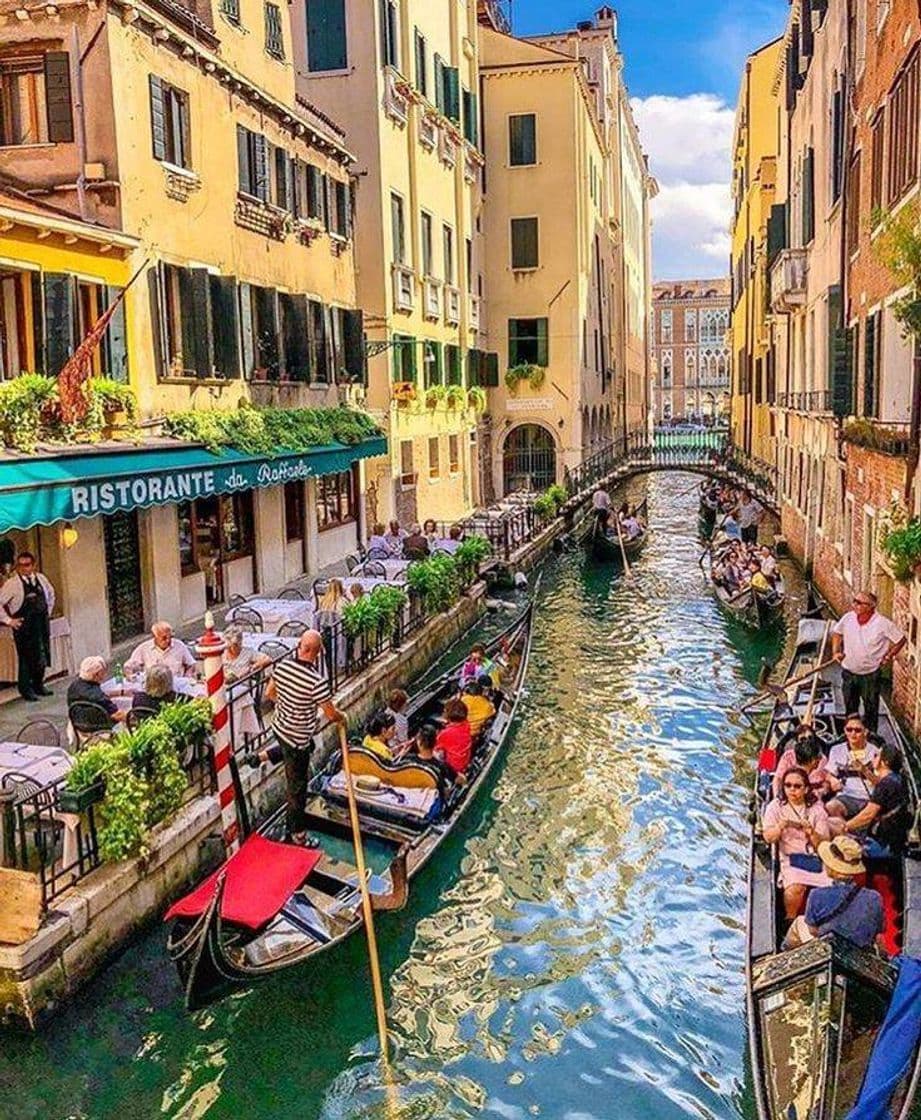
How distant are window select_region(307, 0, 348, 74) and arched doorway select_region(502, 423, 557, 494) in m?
13.7

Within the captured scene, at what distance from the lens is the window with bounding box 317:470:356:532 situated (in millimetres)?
19156

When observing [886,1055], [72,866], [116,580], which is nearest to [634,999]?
[886,1055]

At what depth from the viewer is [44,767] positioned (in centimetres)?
790

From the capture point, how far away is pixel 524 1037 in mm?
7008

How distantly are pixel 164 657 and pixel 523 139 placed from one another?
86.1 feet

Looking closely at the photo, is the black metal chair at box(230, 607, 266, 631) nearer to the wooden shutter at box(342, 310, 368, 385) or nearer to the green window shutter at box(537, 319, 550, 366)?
the wooden shutter at box(342, 310, 368, 385)

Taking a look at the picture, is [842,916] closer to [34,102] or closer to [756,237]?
[34,102]

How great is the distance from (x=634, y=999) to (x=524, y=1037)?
0.83 meters

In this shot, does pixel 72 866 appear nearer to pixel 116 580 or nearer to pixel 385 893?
pixel 385 893

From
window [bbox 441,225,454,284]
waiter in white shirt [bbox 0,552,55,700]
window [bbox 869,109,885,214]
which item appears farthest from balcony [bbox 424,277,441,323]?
waiter in white shirt [bbox 0,552,55,700]

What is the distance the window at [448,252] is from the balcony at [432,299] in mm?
1370

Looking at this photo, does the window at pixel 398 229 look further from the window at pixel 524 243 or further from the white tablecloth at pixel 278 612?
the white tablecloth at pixel 278 612

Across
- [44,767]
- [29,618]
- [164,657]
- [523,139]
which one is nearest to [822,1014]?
[44,767]

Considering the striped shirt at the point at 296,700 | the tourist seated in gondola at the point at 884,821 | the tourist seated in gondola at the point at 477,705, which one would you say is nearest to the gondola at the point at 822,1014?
the tourist seated in gondola at the point at 884,821
